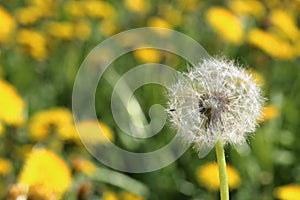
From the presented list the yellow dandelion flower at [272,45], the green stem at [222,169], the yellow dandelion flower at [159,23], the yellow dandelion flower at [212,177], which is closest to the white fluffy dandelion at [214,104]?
the green stem at [222,169]

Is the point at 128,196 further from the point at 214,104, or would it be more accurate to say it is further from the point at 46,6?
the point at 46,6

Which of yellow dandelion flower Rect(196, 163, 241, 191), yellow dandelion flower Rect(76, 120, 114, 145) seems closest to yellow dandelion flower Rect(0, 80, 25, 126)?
yellow dandelion flower Rect(76, 120, 114, 145)

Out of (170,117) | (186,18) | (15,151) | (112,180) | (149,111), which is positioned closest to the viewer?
(170,117)

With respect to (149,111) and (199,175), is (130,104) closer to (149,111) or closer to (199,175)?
(149,111)

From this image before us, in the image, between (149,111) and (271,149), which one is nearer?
(271,149)

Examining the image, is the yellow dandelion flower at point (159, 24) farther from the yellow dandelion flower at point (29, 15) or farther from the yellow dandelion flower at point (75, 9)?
the yellow dandelion flower at point (29, 15)

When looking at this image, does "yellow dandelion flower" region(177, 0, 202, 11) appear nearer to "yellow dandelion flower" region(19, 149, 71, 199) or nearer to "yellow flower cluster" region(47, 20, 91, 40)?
"yellow flower cluster" region(47, 20, 91, 40)

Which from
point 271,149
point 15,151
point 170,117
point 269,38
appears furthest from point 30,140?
point 170,117
